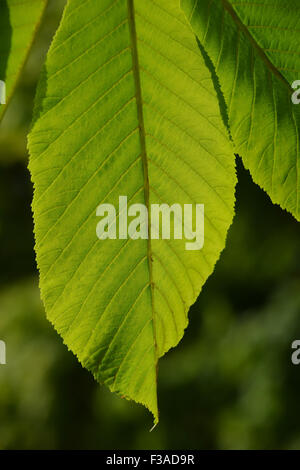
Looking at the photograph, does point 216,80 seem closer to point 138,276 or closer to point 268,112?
point 268,112

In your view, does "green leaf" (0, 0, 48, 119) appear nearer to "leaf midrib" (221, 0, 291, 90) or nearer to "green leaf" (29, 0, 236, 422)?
"green leaf" (29, 0, 236, 422)

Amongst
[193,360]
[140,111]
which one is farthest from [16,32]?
[193,360]

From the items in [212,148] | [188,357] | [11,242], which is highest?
[11,242]

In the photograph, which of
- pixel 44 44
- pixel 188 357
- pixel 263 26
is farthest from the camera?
pixel 188 357

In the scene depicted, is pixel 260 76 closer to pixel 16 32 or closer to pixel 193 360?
pixel 16 32

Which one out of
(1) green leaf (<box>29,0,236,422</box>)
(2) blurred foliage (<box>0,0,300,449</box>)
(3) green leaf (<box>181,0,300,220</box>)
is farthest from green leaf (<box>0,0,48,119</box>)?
(2) blurred foliage (<box>0,0,300,449</box>)

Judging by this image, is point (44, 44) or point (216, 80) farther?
point (44, 44)
